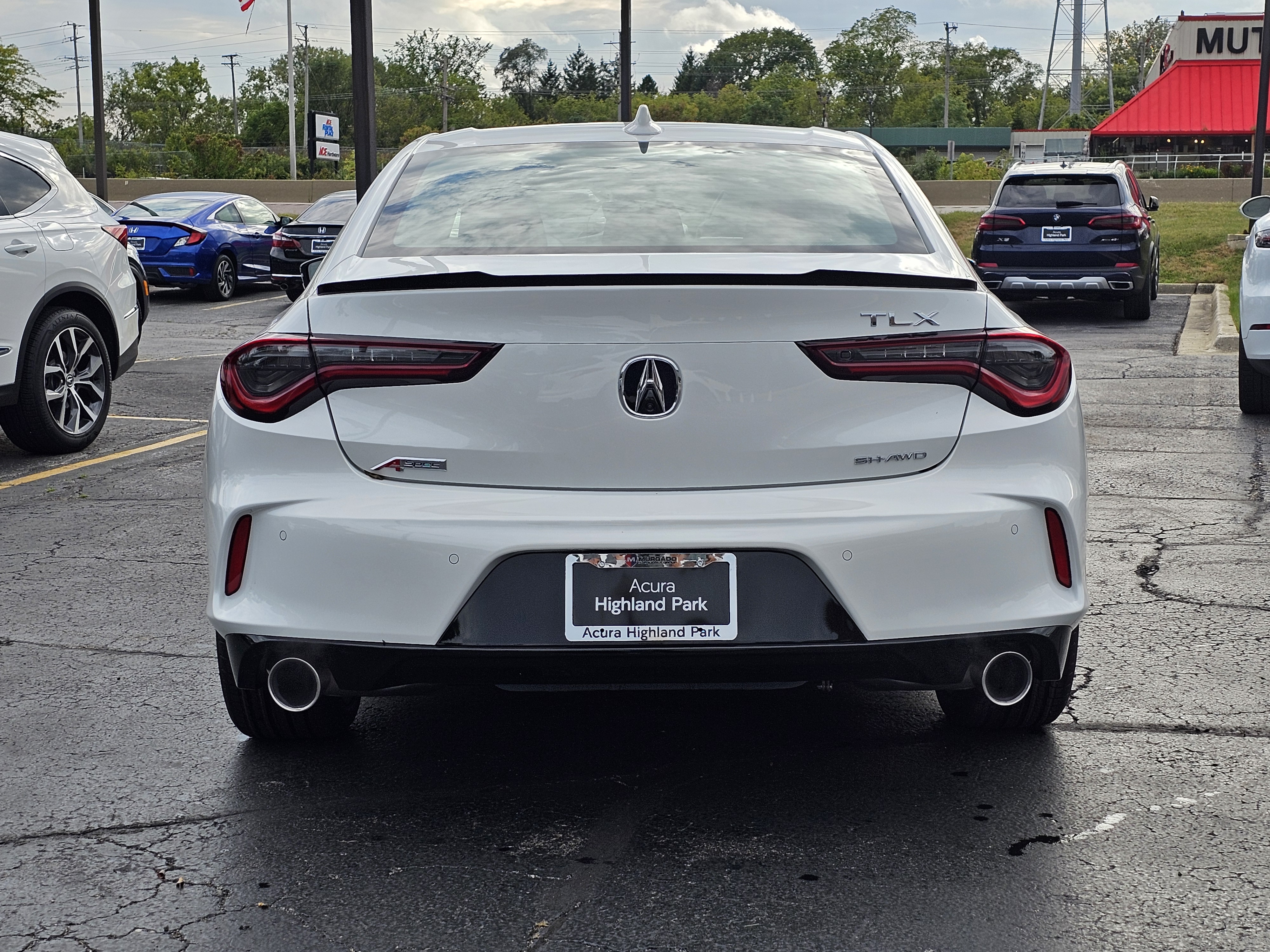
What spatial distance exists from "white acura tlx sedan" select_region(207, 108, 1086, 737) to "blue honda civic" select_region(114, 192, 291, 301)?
17.7m

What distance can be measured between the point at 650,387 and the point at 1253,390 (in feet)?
25.3

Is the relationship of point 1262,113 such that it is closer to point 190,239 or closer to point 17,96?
point 190,239

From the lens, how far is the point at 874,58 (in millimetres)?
155250

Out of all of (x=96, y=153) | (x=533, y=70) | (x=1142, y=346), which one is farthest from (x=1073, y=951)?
(x=533, y=70)

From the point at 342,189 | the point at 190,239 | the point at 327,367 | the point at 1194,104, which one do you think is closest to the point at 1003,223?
the point at 190,239

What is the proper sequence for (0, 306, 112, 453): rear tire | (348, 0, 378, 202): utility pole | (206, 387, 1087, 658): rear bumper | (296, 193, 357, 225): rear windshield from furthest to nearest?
(296, 193, 357, 225): rear windshield
(348, 0, 378, 202): utility pole
(0, 306, 112, 453): rear tire
(206, 387, 1087, 658): rear bumper

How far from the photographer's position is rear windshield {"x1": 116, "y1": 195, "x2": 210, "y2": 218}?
69.2 feet

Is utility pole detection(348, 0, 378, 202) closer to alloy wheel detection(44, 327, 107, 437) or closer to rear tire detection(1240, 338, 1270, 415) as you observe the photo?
alloy wheel detection(44, 327, 107, 437)

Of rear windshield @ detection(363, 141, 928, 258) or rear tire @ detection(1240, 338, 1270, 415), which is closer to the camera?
rear windshield @ detection(363, 141, 928, 258)

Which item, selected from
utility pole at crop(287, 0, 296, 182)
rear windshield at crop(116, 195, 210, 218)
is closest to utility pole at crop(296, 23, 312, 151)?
utility pole at crop(287, 0, 296, 182)

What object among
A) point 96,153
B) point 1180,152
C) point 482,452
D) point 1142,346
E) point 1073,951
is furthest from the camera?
point 1180,152

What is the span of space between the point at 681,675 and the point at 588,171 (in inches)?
59.7

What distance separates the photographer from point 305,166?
248 ft

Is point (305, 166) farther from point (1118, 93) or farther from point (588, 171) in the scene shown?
point (1118, 93)
